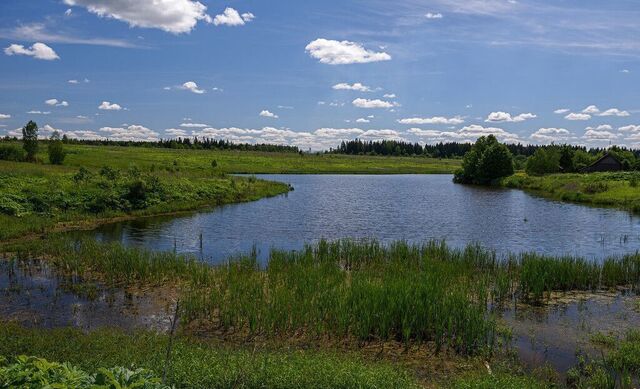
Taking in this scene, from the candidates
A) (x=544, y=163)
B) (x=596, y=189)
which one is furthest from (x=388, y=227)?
(x=544, y=163)

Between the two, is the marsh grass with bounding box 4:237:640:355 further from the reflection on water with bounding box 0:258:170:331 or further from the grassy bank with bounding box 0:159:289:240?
the grassy bank with bounding box 0:159:289:240

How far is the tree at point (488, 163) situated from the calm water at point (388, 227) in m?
39.4

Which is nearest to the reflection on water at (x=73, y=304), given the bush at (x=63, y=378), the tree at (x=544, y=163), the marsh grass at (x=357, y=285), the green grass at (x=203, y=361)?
the marsh grass at (x=357, y=285)

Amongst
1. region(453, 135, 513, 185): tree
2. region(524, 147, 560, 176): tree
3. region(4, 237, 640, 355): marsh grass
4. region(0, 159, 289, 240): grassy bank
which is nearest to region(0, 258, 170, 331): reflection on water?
region(4, 237, 640, 355): marsh grass

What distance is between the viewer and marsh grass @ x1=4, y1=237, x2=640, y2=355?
13172 mm

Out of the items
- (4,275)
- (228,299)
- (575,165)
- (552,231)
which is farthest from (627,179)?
(4,275)

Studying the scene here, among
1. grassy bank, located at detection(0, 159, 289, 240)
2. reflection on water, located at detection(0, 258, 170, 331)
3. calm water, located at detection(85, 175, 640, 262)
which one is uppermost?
grassy bank, located at detection(0, 159, 289, 240)

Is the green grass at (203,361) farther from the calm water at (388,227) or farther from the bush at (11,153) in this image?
the bush at (11,153)

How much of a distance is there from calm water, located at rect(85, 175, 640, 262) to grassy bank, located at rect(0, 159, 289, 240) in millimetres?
2744

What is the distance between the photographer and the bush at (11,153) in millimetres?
60125

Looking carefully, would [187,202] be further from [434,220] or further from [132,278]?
[132,278]

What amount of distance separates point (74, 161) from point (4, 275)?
2301 inches

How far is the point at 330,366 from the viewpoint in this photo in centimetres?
986

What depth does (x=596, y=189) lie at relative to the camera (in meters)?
57.4
